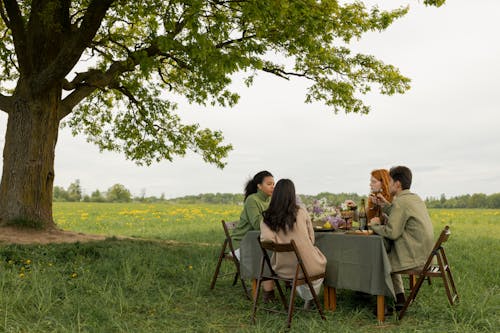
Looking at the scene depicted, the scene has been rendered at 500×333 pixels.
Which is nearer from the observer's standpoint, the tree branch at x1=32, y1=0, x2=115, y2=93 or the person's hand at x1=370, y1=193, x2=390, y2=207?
the person's hand at x1=370, y1=193, x2=390, y2=207

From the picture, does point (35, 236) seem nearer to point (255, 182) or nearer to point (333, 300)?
point (255, 182)

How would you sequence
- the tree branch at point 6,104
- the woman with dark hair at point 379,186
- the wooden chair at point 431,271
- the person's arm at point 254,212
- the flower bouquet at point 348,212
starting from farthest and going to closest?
1. the tree branch at point 6,104
2. the person's arm at point 254,212
3. the flower bouquet at point 348,212
4. the woman with dark hair at point 379,186
5. the wooden chair at point 431,271

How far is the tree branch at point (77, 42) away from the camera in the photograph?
10.3 meters

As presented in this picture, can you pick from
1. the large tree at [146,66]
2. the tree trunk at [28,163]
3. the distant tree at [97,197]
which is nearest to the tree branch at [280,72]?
the large tree at [146,66]

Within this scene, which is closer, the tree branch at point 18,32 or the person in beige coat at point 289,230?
the person in beige coat at point 289,230

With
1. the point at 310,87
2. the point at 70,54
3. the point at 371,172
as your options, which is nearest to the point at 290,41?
the point at 310,87

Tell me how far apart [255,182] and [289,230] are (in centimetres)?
145

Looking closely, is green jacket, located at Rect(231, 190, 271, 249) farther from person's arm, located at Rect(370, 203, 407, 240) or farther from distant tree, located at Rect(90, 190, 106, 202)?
distant tree, located at Rect(90, 190, 106, 202)

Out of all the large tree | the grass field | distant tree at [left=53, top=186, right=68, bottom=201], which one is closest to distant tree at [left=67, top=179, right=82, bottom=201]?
distant tree at [left=53, top=186, right=68, bottom=201]

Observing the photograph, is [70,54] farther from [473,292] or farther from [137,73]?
[473,292]

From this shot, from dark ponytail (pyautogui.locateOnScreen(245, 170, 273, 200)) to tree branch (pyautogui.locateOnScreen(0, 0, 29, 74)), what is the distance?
7871 mm

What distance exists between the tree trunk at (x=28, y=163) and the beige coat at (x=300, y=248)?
7.99 meters

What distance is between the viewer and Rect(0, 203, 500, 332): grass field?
5.35 m

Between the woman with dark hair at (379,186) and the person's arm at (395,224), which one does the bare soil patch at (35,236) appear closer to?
the woman with dark hair at (379,186)
